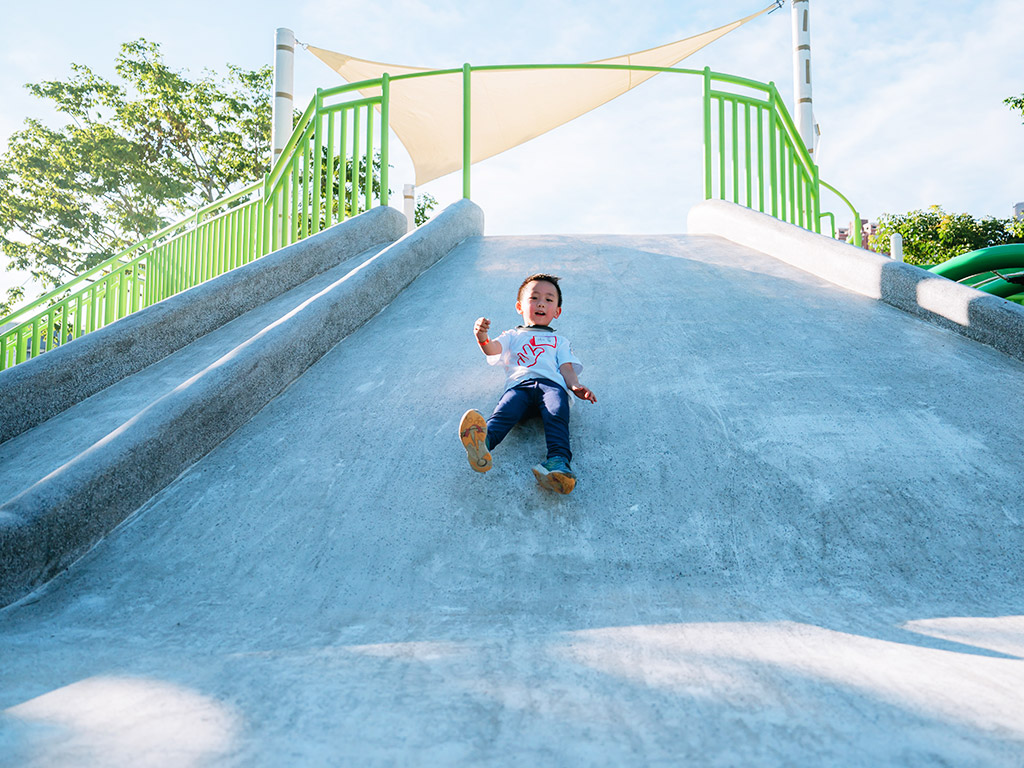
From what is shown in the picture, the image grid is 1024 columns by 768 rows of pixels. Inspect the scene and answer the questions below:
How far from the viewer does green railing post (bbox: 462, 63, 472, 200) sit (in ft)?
23.9

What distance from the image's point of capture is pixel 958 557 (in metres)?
2.38

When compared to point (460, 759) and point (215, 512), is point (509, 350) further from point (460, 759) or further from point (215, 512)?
point (460, 759)

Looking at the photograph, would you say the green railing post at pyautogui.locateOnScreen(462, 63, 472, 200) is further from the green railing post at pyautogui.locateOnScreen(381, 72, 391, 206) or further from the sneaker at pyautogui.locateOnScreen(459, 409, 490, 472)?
the sneaker at pyautogui.locateOnScreen(459, 409, 490, 472)

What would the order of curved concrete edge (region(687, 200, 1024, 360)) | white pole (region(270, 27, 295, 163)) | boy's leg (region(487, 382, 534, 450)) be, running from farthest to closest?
white pole (region(270, 27, 295, 163)), curved concrete edge (region(687, 200, 1024, 360)), boy's leg (region(487, 382, 534, 450))

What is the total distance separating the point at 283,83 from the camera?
33.5 ft

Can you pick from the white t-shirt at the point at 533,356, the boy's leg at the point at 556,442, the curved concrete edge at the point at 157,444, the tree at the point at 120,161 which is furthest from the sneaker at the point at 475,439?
the tree at the point at 120,161

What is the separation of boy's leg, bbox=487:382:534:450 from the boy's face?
0.59 meters

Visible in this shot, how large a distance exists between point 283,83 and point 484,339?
8739 millimetres

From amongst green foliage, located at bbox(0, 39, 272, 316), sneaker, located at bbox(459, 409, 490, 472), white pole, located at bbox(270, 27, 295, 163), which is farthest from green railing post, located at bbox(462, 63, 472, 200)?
green foliage, located at bbox(0, 39, 272, 316)

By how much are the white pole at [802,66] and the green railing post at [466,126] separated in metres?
5.65

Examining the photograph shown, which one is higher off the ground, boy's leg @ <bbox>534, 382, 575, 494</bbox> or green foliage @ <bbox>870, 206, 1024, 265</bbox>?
green foliage @ <bbox>870, 206, 1024, 265</bbox>

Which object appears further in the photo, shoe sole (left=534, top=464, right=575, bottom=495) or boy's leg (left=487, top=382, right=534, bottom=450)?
boy's leg (left=487, top=382, right=534, bottom=450)

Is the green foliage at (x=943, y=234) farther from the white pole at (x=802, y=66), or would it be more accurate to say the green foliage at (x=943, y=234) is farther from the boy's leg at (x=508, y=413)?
the boy's leg at (x=508, y=413)

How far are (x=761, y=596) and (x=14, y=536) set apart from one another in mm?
2482
